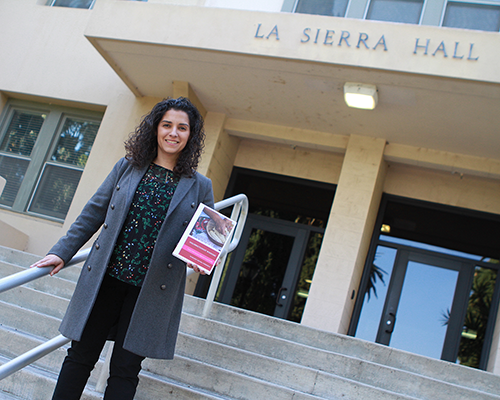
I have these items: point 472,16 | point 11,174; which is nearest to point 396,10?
point 472,16

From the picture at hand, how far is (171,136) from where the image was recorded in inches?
85.4

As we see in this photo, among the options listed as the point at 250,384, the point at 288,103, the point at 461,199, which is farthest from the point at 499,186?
the point at 250,384

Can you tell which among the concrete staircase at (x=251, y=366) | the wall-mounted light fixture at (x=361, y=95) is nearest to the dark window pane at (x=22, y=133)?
the concrete staircase at (x=251, y=366)

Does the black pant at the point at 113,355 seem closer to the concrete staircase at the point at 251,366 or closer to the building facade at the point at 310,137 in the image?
the concrete staircase at the point at 251,366

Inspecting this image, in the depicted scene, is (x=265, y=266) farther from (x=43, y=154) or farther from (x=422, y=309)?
(x=43, y=154)

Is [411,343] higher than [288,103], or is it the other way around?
Result: [288,103]

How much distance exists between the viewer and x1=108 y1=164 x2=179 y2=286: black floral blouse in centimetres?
202

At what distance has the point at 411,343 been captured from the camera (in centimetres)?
683

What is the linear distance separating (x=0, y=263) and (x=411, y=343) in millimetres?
5449

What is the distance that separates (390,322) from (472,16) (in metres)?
4.23

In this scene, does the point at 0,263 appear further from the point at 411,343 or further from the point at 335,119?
A: the point at 411,343

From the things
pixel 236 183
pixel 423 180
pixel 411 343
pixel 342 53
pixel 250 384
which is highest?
pixel 342 53

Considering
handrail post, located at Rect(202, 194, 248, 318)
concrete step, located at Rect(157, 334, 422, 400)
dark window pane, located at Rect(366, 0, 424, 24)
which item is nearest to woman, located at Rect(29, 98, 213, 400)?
concrete step, located at Rect(157, 334, 422, 400)

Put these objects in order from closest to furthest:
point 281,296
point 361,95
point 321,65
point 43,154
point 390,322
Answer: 1. point 321,65
2. point 361,95
3. point 390,322
4. point 281,296
5. point 43,154
